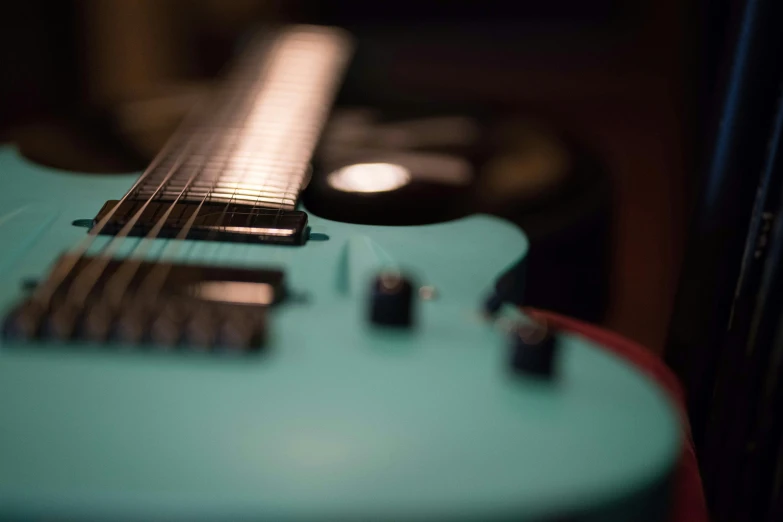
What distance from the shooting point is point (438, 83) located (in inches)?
53.2

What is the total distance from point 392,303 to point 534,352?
0.08 m

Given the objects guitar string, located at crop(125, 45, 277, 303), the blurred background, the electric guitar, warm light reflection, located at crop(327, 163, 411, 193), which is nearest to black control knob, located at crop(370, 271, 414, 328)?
the electric guitar

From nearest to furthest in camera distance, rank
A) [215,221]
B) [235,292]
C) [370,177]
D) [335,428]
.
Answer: [335,428]
[235,292]
[215,221]
[370,177]

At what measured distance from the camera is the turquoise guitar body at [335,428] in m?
0.30

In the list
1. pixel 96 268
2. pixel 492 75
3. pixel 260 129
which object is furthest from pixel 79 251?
pixel 492 75

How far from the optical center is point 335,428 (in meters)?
0.34

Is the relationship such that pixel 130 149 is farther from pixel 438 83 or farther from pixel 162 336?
pixel 438 83

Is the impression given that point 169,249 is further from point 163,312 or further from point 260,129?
point 260,129

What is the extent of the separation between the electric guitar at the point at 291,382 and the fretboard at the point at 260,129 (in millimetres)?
42

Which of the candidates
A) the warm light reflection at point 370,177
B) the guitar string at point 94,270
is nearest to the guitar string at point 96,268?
the guitar string at point 94,270

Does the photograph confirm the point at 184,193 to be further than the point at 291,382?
Yes

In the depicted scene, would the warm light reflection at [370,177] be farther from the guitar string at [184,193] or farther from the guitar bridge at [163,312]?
the guitar bridge at [163,312]

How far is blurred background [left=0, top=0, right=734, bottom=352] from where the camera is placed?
1006mm

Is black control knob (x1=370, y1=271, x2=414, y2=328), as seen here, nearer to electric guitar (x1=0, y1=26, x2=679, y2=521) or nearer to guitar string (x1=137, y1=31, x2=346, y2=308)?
electric guitar (x1=0, y1=26, x2=679, y2=521)
